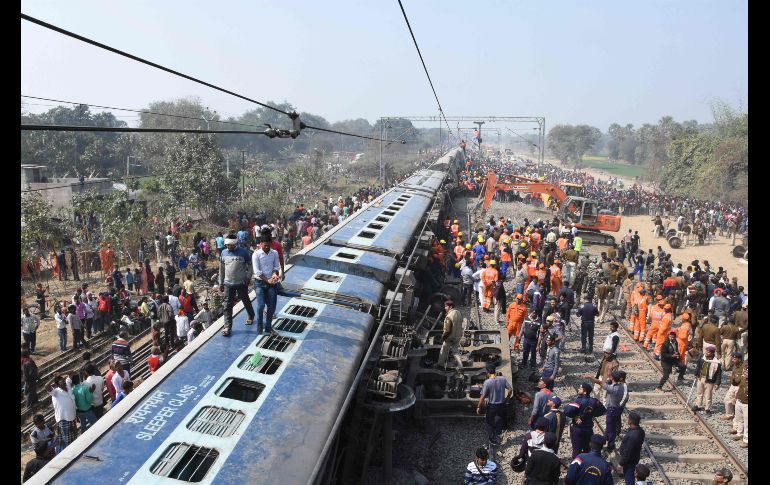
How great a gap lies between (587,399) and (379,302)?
3.73 m

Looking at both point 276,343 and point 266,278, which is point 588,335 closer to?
A: point 276,343

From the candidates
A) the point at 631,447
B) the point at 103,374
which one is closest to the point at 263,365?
the point at 631,447

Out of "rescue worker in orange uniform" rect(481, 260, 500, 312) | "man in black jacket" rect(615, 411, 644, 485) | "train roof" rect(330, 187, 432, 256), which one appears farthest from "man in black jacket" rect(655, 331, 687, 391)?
"train roof" rect(330, 187, 432, 256)

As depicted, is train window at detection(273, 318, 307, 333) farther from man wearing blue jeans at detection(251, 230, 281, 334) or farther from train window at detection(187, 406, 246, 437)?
train window at detection(187, 406, 246, 437)

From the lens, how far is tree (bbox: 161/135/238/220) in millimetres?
26125

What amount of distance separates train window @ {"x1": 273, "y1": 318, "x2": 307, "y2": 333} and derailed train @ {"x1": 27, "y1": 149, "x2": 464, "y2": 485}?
0.05 feet

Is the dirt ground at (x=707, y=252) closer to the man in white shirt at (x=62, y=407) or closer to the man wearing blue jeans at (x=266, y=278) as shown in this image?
the man wearing blue jeans at (x=266, y=278)

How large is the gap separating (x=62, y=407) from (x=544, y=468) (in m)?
6.90

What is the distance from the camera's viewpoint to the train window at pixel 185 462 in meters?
4.74

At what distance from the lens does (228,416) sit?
5.64 metres
